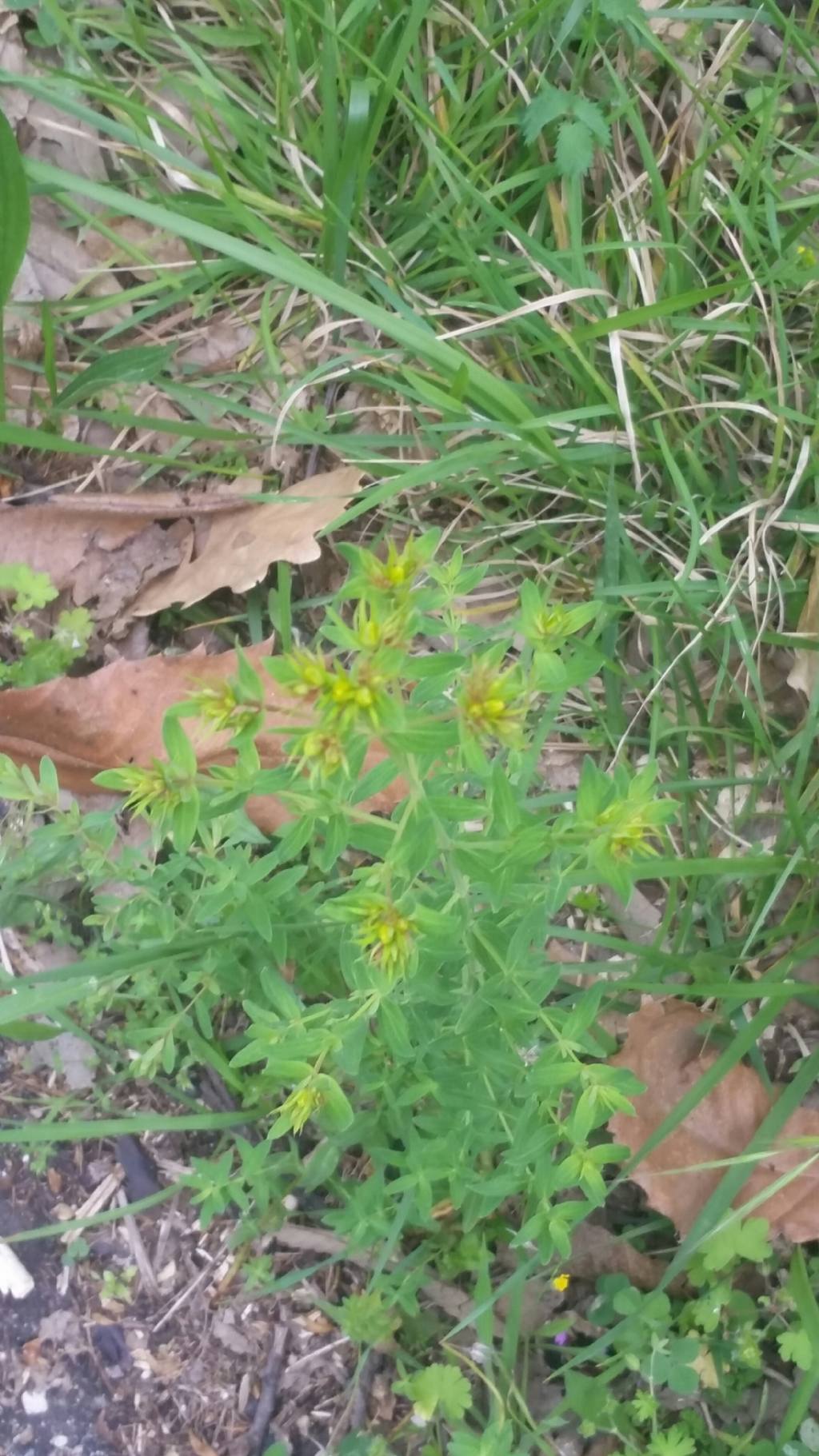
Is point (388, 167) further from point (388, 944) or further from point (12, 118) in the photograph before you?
point (388, 944)

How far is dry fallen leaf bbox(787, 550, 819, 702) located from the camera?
246 centimetres

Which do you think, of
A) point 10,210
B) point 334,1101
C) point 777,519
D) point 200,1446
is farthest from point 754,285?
point 200,1446

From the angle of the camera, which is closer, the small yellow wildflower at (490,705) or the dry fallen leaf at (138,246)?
the small yellow wildflower at (490,705)

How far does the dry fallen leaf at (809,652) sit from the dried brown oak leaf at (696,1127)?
0.71 meters

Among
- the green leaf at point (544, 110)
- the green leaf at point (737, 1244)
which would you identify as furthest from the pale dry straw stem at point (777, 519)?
the green leaf at point (737, 1244)

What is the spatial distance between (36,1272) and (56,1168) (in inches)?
7.5

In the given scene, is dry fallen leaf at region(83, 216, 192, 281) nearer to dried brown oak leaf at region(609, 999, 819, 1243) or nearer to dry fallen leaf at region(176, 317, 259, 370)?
dry fallen leaf at region(176, 317, 259, 370)

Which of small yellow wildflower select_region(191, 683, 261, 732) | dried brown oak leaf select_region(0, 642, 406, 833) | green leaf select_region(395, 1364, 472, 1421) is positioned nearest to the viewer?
small yellow wildflower select_region(191, 683, 261, 732)

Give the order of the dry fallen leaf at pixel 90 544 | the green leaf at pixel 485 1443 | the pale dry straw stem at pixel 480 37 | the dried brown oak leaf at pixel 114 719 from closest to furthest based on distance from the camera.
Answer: the green leaf at pixel 485 1443 → the dried brown oak leaf at pixel 114 719 → the pale dry straw stem at pixel 480 37 → the dry fallen leaf at pixel 90 544

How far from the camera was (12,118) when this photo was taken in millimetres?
2643

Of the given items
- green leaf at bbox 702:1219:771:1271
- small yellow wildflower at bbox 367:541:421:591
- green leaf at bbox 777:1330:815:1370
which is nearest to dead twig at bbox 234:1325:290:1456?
green leaf at bbox 702:1219:771:1271

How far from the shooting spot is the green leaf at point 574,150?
2.43m

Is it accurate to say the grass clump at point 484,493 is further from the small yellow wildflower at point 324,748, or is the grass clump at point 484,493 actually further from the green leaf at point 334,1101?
the small yellow wildflower at point 324,748

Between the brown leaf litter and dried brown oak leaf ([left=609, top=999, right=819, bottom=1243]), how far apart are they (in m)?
1.30
